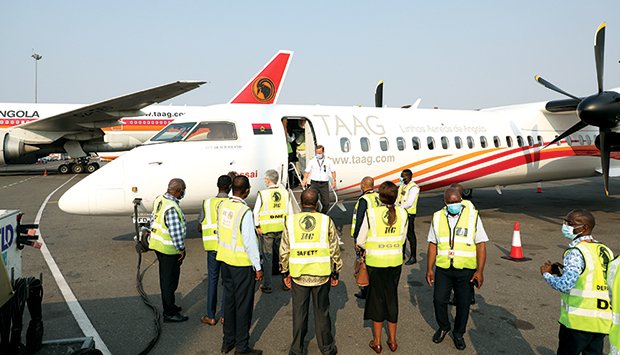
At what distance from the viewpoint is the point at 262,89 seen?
938 inches

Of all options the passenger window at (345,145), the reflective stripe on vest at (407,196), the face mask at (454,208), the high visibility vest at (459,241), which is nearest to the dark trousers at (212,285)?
the high visibility vest at (459,241)

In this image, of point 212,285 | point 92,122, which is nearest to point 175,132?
point 212,285

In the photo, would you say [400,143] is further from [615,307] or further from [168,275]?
[615,307]

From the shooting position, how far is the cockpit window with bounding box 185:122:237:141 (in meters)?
8.66

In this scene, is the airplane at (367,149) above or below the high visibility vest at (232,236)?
above

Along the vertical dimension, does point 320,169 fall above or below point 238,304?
above

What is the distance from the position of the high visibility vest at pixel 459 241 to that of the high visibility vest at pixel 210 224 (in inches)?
106

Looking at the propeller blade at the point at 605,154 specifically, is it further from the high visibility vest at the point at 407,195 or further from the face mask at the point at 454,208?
the face mask at the point at 454,208

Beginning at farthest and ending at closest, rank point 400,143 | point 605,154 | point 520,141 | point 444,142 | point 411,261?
1. point 520,141
2. point 444,142
3. point 605,154
4. point 400,143
5. point 411,261

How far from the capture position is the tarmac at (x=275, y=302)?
4.79 meters

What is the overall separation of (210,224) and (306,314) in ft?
5.90

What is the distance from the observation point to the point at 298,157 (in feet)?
37.4

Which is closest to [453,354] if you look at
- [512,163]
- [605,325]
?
[605,325]

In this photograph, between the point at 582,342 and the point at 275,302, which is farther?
the point at 275,302
